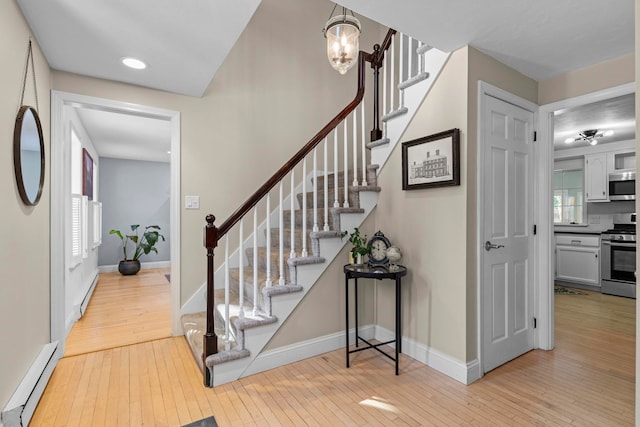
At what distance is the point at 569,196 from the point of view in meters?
5.74

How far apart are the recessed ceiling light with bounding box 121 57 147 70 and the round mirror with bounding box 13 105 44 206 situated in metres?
0.71

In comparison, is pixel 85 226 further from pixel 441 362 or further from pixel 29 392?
pixel 441 362

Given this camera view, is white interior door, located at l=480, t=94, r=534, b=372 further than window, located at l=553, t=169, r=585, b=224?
No

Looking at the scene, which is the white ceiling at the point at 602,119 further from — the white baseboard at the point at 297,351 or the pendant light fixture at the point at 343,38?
the white baseboard at the point at 297,351

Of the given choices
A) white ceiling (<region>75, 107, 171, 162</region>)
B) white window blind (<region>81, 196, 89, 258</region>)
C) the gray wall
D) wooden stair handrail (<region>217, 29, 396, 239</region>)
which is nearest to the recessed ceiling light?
white ceiling (<region>75, 107, 171, 162</region>)

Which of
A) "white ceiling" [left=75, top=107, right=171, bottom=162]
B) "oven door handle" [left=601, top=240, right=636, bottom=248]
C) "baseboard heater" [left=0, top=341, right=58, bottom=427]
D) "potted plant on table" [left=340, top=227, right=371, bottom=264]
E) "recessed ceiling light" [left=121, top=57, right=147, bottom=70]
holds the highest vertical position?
"white ceiling" [left=75, top=107, right=171, bottom=162]

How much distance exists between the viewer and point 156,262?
7.29 meters

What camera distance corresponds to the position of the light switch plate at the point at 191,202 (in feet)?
10.1

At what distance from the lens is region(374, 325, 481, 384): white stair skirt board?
2.25 meters

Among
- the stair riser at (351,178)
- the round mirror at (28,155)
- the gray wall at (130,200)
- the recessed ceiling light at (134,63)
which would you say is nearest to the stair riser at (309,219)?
the stair riser at (351,178)

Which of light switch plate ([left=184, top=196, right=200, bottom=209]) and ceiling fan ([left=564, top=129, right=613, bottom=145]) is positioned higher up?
ceiling fan ([left=564, top=129, right=613, bottom=145])

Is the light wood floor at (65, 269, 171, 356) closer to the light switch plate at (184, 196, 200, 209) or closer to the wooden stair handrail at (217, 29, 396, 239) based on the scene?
the light switch plate at (184, 196, 200, 209)

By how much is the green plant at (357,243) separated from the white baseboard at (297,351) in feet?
2.59

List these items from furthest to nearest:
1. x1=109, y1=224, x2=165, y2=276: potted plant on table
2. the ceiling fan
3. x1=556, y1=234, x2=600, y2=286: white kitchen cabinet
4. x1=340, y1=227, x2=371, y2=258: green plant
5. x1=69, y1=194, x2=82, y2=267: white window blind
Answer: x1=109, y1=224, x2=165, y2=276: potted plant on table < x1=556, y1=234, x2=600, y2=286: white kitchen cabinet < the ceiling fan < x1=69, y1=194, x2=82, y2=267: white window blind < x1=340, y1=227, x2=371, y2=258: green plant
